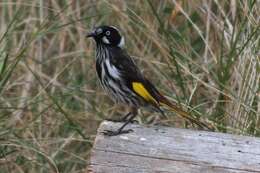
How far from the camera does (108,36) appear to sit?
3953mm

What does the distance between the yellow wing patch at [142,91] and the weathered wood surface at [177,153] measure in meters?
0.58

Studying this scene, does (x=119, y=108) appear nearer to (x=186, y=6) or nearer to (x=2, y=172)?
(x=186, y=6)

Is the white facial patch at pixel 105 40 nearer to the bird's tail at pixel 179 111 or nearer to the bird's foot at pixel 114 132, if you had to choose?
the bird's tail at pixel 179 111

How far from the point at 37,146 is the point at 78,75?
105cm

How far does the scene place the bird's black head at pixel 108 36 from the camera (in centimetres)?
391

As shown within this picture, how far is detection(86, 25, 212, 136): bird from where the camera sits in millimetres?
3721

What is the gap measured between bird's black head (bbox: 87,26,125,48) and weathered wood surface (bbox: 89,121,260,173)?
2.92 feet

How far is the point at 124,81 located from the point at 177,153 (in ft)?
2.91

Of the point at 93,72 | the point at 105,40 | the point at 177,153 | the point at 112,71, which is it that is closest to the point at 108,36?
the point at 105,40

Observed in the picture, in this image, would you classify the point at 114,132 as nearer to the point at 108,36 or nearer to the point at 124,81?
the point at 124,81

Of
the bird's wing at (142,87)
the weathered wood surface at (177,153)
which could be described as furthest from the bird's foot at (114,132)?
the bird's wing at (142,87)

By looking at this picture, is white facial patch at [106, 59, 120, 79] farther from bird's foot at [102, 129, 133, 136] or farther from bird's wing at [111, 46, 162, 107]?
bird's foot at [102, 129, 133, 136]

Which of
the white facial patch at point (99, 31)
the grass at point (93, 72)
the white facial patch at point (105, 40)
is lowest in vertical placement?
the grass at point (93, 72)

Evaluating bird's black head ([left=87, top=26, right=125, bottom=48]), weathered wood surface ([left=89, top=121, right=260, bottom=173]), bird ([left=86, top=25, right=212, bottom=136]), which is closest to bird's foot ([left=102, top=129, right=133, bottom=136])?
weathered wood surface ([left=89, top=121, right=260, bottom=173])
